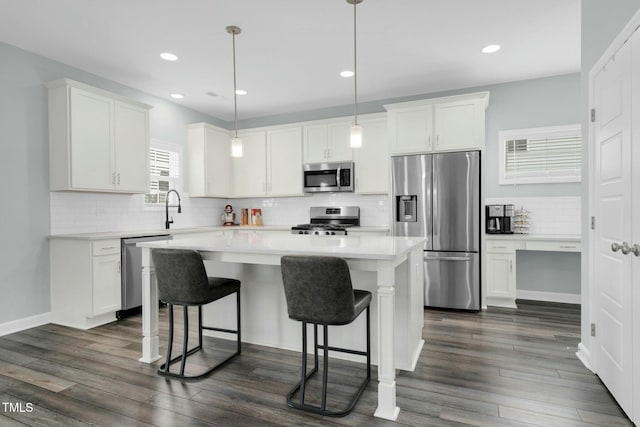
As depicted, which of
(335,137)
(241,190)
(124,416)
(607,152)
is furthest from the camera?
(241,190)

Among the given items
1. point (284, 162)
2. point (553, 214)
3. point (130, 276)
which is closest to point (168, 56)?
point (284, 162)

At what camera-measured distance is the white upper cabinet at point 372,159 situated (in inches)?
195

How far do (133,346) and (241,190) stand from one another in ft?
10.7

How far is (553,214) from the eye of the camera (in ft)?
14.6

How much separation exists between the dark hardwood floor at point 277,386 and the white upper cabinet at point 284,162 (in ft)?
9.49

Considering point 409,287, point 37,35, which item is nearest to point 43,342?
point 37,35

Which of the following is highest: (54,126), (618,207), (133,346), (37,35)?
(37,35)

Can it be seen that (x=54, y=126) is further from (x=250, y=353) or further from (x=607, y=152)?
(x=607, y=152)

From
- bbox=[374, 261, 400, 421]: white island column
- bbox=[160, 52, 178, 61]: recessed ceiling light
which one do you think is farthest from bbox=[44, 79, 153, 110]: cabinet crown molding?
bbox=[374, 261, 400, 421]: white island column

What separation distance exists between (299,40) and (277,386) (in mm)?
3040

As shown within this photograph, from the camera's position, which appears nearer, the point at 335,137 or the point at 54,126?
the point at 54,126

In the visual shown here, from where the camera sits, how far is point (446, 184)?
422 cm

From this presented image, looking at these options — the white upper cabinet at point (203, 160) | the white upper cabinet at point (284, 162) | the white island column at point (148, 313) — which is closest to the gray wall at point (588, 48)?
the white island column at point (148, 313)

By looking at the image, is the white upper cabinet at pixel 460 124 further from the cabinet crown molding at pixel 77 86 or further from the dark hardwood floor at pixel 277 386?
the cabinet crown molding at pixel 77 86
